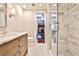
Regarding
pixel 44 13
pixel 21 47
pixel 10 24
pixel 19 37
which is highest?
pixel 44 13

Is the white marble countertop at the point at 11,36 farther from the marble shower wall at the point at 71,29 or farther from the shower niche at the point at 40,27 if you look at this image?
the marble shower wall at the point at 71,29

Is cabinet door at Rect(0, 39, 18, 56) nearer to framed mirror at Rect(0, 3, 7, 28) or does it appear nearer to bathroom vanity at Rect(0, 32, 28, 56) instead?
bathroom vanity at Rect(0, 32, 28, 56)

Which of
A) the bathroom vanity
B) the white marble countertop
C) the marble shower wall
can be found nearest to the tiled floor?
the bathroom vanity

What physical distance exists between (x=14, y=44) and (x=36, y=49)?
1.02ft

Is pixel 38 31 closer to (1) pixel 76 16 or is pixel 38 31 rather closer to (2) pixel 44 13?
(2) pixel 44 13

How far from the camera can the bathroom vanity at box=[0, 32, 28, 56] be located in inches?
61.6

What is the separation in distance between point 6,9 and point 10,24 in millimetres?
212

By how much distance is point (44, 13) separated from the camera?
6.01 feet

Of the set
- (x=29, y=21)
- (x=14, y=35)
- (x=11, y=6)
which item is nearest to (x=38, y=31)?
(x=29, y=21)

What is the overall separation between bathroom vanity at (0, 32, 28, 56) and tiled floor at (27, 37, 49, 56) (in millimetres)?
55

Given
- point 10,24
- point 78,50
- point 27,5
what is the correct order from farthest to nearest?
point 10,24
point 27,5
point 78,50

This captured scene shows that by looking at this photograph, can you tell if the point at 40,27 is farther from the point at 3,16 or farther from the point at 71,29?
the point at 3,16

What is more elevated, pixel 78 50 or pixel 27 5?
pixel 27 5

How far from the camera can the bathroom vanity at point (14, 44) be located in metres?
1.56
